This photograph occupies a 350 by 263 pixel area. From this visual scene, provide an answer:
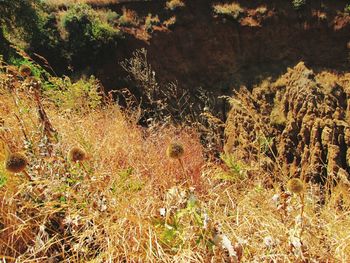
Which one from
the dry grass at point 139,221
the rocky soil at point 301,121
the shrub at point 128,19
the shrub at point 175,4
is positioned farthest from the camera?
the shrub at point 128,19

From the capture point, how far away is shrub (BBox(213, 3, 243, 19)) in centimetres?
1046

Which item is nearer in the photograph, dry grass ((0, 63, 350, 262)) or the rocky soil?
dry grass ((0, 63, 350, 262))

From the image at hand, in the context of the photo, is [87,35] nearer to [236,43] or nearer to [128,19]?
[128,19]

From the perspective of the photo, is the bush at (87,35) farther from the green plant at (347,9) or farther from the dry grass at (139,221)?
the dry grass at (139,221)

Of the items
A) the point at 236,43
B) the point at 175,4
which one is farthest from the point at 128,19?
the point at 236,43

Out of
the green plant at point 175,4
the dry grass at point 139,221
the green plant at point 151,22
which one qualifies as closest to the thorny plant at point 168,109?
the dry grass at point 139,221

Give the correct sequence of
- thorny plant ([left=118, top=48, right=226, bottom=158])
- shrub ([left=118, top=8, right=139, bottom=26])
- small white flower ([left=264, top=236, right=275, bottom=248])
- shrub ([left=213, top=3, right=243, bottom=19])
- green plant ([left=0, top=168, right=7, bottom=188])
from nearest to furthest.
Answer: small white flower ([left=264, top=236, right=275, bottom=248]), green plant ([left=0, top=168, right=7, bottom=188]), thorny plant ([left=118, top=48, right=226, bottom=158]), shrub ([left=213, top=3, right=243, bottom=19]), shrub ([left=118, top=8, right=139, bottom=26])

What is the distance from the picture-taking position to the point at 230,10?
34.5 ft

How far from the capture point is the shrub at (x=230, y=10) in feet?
34.3

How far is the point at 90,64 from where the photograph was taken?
11.1 metres

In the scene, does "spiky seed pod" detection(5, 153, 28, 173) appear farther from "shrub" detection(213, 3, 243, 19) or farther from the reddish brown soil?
"shrub" detection(213, 3, 243, 19)

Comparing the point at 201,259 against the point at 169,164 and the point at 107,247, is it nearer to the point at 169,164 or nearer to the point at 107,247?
the point at 107,247

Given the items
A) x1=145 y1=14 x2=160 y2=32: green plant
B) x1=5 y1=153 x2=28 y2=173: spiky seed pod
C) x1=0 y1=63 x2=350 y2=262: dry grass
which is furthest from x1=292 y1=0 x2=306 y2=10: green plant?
x1=5 y1=153 x2=28 y2=173: spiky seed pod

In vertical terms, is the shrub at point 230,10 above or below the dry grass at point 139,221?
above
